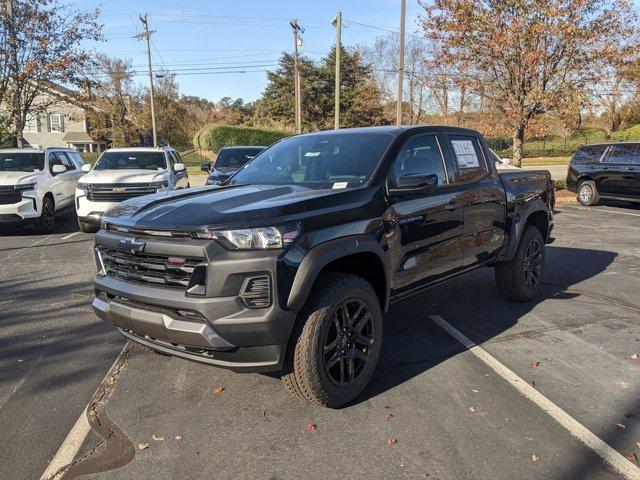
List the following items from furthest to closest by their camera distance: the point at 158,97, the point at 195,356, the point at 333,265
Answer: the point at 158,97 → the point at 333,265 → the point at 195,356

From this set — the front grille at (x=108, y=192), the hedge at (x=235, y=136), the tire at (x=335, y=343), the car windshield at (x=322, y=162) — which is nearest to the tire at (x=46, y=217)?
the front grille at (x=108, y=192)

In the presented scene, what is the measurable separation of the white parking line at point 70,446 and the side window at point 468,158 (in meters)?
3.41

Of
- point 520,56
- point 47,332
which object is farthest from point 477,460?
point 520,56

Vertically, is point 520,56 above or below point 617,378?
above

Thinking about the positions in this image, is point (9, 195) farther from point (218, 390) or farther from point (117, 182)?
point (218, 390)

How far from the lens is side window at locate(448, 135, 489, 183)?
15.5ft

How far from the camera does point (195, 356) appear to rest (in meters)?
3.11

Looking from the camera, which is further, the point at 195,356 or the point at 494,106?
the point at 494,106

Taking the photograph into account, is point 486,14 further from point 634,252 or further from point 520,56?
point 634,252

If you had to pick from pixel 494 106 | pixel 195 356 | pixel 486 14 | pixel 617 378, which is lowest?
pixel 617 378

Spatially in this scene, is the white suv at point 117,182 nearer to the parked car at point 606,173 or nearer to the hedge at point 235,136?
the parked car at point 606,173

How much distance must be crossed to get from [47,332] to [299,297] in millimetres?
3018

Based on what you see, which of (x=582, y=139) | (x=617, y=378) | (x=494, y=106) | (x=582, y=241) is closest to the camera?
(x=617, y=378)

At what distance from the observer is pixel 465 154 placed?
4887mm
